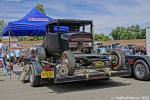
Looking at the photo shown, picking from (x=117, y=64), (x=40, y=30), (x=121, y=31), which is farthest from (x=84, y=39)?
(x=121, y=31)

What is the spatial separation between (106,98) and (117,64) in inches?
102

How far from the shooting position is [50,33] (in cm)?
1119

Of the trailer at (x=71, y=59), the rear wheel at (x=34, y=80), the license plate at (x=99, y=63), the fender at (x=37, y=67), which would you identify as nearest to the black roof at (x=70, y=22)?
the trailer at (x=71, y=59)

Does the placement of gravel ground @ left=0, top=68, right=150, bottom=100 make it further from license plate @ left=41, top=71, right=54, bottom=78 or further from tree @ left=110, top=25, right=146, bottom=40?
tree @ left=110, top=25, right=146, bottom=40

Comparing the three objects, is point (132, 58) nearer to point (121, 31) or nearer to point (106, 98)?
point (106, 98)

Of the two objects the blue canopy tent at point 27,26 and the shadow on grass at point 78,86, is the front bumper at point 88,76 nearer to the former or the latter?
the shadow on grass at point 78,86

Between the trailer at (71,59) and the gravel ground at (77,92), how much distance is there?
387mm

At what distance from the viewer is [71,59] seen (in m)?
8.97

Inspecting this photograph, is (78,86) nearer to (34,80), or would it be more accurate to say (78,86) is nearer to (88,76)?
(88,76)

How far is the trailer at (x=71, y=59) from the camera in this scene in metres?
9.12

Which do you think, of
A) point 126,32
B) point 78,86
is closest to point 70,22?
point 78,86

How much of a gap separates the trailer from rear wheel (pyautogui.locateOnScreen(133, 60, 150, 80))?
2.24 ft

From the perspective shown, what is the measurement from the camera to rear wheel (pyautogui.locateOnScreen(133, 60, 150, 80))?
1089 cm

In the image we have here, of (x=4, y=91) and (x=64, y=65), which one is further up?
(x=64, y=65)
